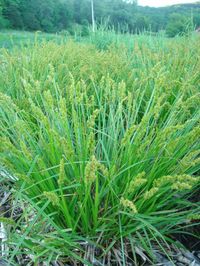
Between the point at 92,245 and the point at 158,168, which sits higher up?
the point at 158,168

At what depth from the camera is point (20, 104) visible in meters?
1.54

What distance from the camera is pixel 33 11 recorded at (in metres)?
13.8

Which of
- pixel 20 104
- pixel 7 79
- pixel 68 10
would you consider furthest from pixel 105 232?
pixel 68 10

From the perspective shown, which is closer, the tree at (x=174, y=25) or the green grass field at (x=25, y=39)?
the green grass field at (x=25, y=39)

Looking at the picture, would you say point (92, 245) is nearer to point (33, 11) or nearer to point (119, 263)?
point (119, 263)

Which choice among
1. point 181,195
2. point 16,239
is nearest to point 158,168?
point 181,195

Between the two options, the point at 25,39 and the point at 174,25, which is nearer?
the point at 25,39

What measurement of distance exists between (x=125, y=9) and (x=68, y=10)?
5.69 meters

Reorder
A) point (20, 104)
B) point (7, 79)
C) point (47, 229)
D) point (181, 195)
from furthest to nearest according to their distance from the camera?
1. point (7, 79)
2. point (20, 104)
3. point (181, 195)
4. point (47, 229)

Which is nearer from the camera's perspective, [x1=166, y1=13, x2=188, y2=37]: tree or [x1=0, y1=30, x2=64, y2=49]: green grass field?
[x1=0, y1=30, x2=64, y2=49]: green grass field

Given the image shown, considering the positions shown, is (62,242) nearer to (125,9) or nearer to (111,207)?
(111,207)

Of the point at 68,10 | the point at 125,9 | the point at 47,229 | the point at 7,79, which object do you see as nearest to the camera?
the point at 47,229

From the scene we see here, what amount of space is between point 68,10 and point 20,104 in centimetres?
1281

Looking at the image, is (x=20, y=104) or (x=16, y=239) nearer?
(x=16, y=239)
